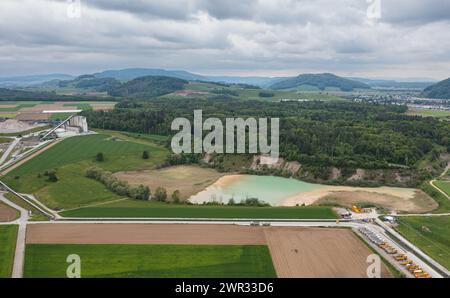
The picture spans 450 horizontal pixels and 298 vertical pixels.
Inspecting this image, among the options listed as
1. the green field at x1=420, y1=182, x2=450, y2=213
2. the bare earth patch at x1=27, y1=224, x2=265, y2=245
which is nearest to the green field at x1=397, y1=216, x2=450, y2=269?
the green field at x1=420, y1=182, x2=450, y2=213

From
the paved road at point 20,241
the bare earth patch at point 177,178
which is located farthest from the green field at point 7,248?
the bare earth patch at point 177,178

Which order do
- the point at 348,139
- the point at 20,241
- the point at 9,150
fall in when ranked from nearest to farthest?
the point at 20,241 → the point at 348,139 → the point at 9,150

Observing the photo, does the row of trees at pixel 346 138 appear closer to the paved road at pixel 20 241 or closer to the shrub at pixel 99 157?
the shrub at pixel 99 157

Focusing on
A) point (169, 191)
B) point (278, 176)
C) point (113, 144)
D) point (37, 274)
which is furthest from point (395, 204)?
point (113, 144)

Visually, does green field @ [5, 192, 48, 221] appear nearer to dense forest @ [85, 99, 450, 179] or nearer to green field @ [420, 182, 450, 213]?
dense forest @ [85, 99, 450, 179]

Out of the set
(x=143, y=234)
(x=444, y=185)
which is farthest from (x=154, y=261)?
(x=444, y=185)

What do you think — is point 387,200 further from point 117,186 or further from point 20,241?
point 20,241
